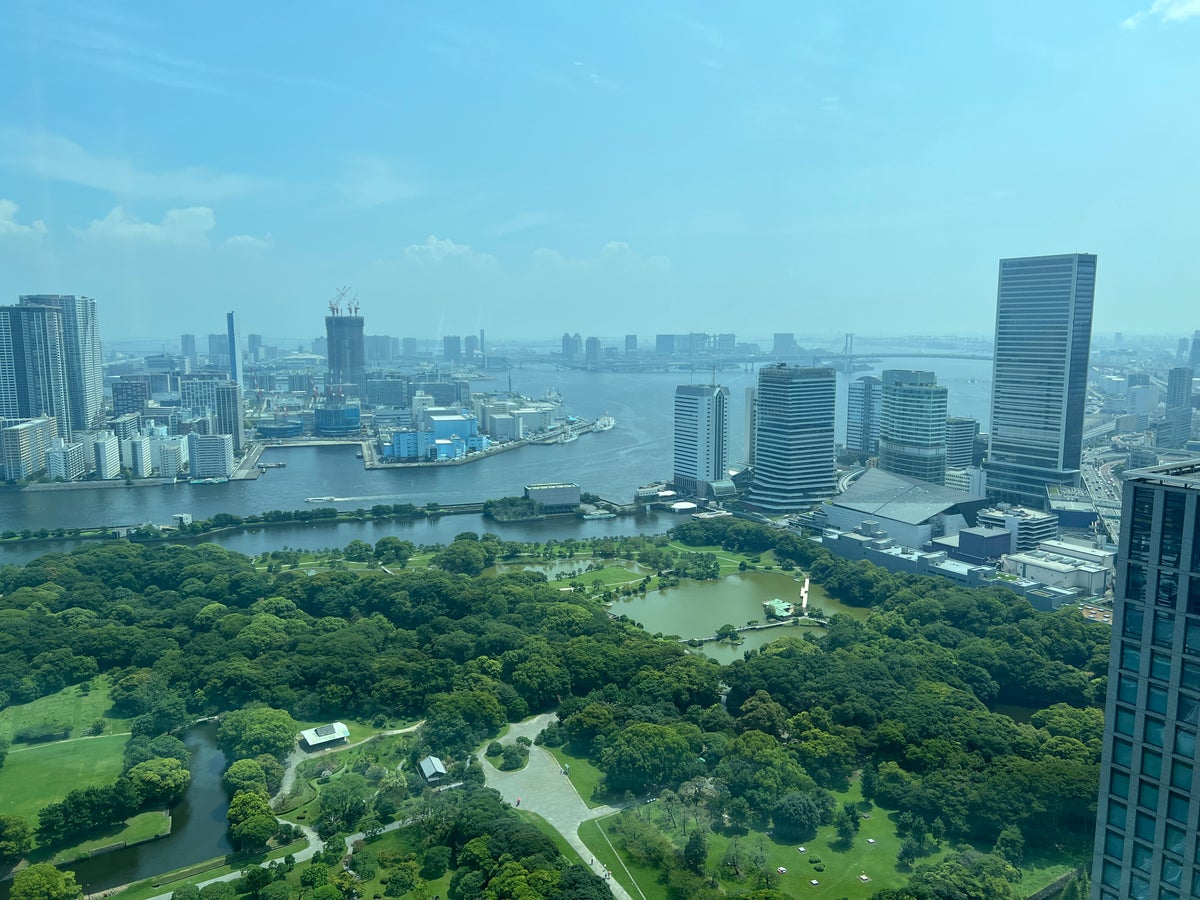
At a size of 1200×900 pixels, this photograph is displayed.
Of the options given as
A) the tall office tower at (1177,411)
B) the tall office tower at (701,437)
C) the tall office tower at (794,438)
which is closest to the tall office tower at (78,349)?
the tall office tower at (701,437)

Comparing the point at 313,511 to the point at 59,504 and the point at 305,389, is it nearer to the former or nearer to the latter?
the point at 59,504

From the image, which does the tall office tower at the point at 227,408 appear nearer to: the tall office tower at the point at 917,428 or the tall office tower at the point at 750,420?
the tall office tower at the point at 750,420

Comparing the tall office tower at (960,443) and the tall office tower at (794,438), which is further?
the tall office tower at (960,443)

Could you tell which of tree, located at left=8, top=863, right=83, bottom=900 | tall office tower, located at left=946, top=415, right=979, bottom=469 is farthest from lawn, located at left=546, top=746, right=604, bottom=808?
tall office tower, located at left=946, top=415, right=979, bottom=469

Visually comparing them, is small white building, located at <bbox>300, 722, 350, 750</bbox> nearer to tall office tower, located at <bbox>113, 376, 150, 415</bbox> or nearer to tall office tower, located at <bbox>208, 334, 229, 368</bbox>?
tall office tower, located at <bbox>113, 376, 150, 415</bbox>

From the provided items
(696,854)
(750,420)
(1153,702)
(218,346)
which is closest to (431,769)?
(696,854)
